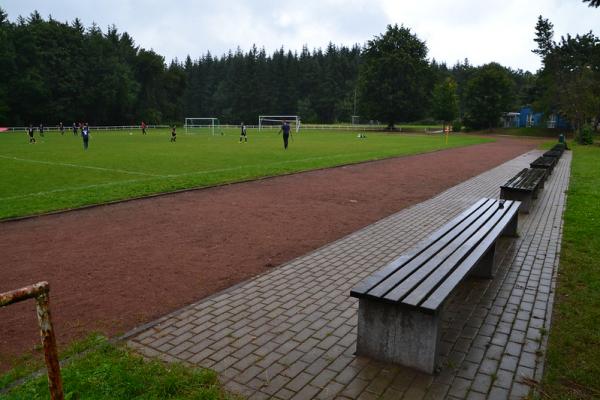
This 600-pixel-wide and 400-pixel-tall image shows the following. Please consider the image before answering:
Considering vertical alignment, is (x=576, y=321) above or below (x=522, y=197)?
below

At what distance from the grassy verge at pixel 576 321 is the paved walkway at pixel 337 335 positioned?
136 millimetres

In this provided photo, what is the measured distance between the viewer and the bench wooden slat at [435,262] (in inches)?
153

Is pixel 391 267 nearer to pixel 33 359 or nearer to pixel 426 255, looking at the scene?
pixel 426 255

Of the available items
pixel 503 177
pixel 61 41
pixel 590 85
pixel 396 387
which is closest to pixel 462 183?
pixel 503 177

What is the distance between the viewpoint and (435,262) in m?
4.66

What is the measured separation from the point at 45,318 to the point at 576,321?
4.89 meters

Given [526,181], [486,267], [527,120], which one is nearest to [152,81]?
[527,120]

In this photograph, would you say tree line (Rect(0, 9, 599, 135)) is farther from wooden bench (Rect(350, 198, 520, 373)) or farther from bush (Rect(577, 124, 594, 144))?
wooden bench (Rect(350, 198, 520, 373))

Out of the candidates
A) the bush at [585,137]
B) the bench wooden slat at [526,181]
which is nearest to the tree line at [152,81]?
the bush at [585,137]

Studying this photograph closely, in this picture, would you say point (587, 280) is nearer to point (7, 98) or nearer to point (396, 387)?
point (396, 387)

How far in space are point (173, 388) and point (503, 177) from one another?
15752 mm

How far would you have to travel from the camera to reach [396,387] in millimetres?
3557

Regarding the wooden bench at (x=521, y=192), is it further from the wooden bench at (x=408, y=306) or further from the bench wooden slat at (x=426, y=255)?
the wooden bench at (x=408, y=306)

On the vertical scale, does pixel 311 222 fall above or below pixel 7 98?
below
